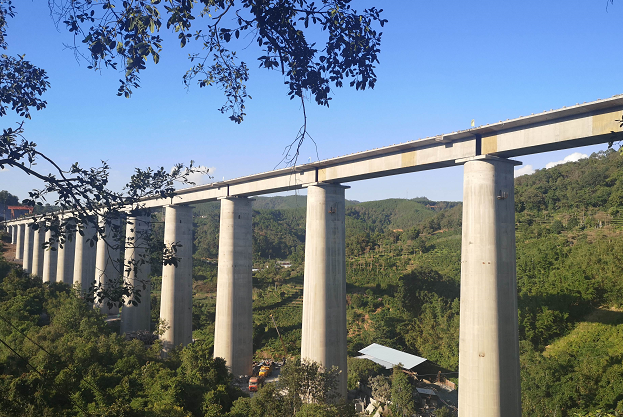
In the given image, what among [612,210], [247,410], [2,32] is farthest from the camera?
[612,210]

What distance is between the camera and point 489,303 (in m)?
13.9

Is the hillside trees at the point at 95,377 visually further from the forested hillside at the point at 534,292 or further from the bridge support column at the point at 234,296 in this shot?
the forested hillside at the point at 534,292

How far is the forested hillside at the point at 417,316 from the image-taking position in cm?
1747

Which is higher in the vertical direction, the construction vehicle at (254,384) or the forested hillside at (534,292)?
the forested hillside at (534,292)

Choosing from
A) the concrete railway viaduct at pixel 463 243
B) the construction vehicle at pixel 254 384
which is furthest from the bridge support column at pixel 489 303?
the construction vehicle at pixel 254 384

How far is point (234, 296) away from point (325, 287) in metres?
9.26

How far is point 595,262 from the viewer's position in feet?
108

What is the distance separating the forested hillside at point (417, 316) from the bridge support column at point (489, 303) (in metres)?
3.42

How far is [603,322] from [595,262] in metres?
7.03

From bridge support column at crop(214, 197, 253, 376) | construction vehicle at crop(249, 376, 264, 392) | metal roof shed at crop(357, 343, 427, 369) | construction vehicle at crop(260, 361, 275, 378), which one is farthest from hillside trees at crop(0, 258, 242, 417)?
metal roof shed at crop(357, 343, 427, 369)

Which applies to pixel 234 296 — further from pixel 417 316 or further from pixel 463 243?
pixel 417 316

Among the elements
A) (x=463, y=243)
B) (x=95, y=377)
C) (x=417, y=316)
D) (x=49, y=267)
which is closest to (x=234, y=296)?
(x=95, y=377)

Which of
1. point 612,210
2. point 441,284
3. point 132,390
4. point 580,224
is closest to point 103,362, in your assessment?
point 132,390

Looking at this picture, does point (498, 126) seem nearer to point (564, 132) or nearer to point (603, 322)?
point (564, 132)
